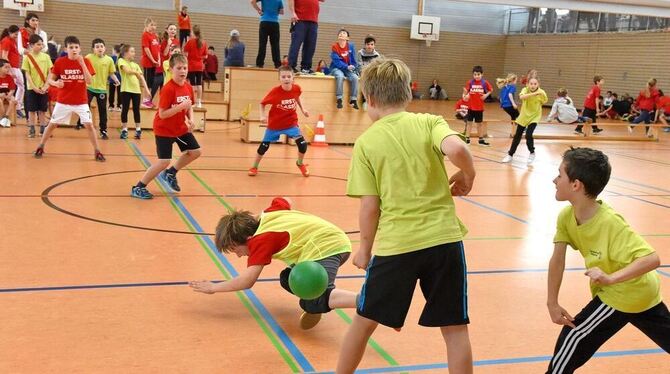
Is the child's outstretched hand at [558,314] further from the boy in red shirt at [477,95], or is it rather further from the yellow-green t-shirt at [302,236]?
the boy in red shirt at [477,95]

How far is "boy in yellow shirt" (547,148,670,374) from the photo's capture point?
2.67 meters

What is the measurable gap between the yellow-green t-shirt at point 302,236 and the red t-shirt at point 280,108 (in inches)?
202

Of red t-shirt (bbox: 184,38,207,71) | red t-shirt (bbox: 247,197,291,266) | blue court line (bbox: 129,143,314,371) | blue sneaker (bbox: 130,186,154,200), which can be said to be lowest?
blue court line (bbox: 129,143,314,371)

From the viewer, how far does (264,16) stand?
12.2 meters

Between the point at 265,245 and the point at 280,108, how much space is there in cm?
549

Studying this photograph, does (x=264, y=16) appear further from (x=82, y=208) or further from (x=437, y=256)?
(x=437, y=256)

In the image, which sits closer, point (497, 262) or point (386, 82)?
point (386, 82)

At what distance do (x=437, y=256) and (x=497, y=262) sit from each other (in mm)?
2797

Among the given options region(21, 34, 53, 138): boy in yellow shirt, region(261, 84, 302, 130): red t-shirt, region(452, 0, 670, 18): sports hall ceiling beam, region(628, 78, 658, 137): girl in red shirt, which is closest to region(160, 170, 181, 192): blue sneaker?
region(261, 84, 302, 130): red t-shirt

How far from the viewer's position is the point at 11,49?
1329 cm

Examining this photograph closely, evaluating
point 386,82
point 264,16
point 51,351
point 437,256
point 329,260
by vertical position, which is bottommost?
point 51,351

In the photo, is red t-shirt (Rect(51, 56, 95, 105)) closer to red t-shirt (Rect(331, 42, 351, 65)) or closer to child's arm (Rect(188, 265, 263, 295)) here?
red t-shirt (Rect(331, 42, 351, 65))

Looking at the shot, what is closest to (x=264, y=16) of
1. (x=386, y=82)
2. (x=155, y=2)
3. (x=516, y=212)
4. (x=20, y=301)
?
(x=516, y=212)

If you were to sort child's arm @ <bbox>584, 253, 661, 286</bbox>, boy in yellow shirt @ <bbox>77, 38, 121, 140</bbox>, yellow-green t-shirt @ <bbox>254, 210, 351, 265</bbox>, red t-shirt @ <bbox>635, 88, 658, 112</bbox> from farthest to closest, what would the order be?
1. red t-shirt @ <bbox>635, 88, 658, 112</bbox>
2. boy in yellow shirt @ <bbox>77, 38, 121, 140</bbox>
3. yellow-green t-shirt @ <bbox>254, 210, 351, 265</bbox>
4. child's arm @ <bbox>584, 253, 661, 286</bbox>
